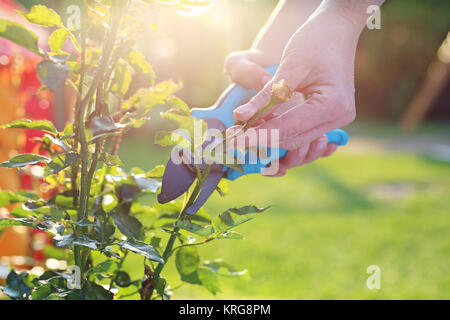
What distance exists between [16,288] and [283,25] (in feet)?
2.86

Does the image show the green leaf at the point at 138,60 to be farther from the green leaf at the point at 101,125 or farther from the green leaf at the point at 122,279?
the green leaf at the point at 122,279

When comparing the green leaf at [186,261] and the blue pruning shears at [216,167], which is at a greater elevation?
the blue pruning shears at [216,167]

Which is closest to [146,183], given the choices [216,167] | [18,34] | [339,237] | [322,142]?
[216,167]

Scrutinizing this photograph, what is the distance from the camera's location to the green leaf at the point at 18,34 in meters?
0.80

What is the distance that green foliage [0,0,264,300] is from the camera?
2.68 feet

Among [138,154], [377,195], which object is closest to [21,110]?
[377,195]

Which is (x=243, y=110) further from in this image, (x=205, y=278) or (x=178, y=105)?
(x=205, y=278)

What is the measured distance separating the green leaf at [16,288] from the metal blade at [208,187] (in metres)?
0.38

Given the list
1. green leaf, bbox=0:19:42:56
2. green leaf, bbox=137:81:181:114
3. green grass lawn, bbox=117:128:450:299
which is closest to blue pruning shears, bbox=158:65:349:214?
green leaf, bbox=137:81:181:114

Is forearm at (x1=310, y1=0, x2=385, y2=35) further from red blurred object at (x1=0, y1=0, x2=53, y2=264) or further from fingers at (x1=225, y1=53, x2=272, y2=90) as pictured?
red blurred object at (x1=0, y1=0, x2=53, y2=264)

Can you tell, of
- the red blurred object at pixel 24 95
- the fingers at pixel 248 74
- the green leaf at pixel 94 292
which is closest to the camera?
the green leaf at pixel 94 292

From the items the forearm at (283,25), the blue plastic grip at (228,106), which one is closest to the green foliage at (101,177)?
the blue plastic grip at (228,106)
